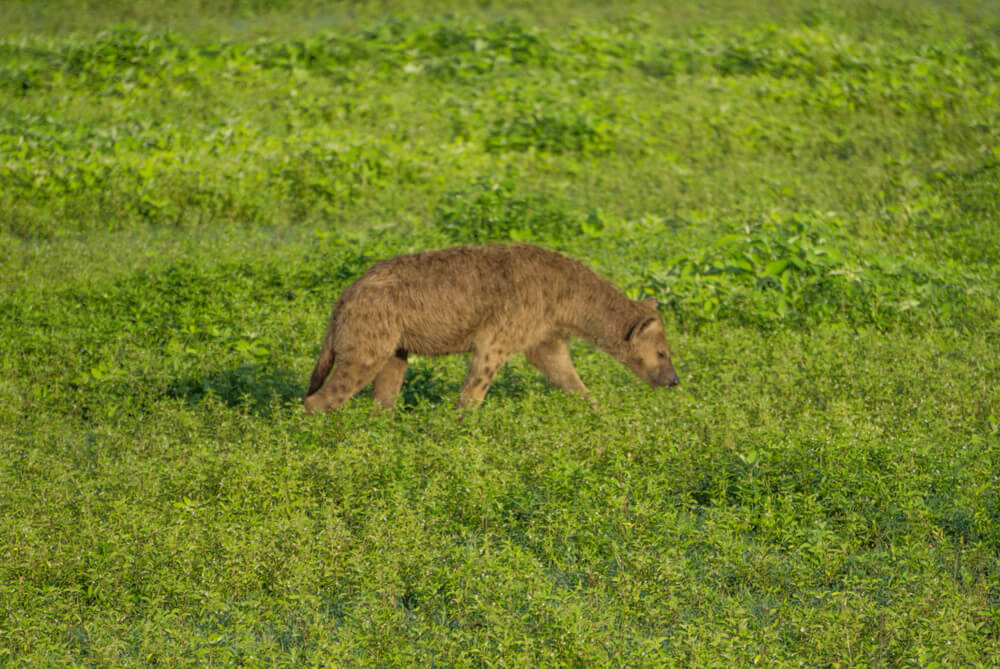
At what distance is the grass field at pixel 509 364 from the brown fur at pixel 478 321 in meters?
0.34

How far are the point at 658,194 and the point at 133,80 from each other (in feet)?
32.5

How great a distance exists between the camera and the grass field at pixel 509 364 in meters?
6.84

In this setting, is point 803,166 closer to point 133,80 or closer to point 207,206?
point 207,206

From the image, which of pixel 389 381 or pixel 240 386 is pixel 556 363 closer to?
pixel 389 381

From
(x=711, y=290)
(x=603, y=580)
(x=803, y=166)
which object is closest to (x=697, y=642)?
(x=603, y=580)

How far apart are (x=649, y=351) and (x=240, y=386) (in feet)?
12.0

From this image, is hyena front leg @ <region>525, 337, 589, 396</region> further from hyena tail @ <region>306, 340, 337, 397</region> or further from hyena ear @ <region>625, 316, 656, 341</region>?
hyena tail @ <region>306, 340, 337, 397</region>

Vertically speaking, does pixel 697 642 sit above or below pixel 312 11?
above

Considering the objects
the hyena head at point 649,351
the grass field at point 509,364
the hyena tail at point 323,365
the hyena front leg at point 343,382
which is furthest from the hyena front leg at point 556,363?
the hyena tail at point 323,365

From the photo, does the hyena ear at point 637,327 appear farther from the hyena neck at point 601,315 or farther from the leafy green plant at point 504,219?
the leafy green plant at point 504,219

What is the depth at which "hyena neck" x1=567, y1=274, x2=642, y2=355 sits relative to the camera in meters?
10.9

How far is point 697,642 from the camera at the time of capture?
244 inches

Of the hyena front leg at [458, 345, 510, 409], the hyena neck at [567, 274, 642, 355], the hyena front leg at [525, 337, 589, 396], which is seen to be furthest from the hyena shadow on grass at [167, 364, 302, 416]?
the hyena neck at [567, 274, 642, 355]

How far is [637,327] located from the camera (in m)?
10.9
